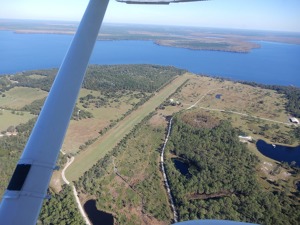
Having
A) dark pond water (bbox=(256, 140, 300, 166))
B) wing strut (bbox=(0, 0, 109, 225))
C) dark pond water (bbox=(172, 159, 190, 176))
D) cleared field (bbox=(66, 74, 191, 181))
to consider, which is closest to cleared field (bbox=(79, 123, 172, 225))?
cleared field (bbox=(66, 74, 191, 181))

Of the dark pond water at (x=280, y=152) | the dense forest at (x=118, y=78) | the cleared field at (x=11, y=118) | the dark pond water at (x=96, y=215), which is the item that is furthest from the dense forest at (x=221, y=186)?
the dense forest at (x=118, y=78)

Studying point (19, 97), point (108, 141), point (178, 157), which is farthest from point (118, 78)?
point (178, 157)

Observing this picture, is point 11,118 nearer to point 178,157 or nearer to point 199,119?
point 178,157

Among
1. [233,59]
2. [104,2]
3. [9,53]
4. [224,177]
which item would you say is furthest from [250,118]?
[9,53]

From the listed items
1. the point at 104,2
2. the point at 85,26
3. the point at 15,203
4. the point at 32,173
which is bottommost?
the point at 15,203

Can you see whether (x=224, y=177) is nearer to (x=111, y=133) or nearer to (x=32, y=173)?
(x=111, y=133)

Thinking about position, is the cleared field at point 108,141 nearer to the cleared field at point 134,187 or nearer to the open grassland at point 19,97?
the cleared field at point 134,187

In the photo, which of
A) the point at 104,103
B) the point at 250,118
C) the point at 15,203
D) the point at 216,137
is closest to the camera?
the point at 15,203
